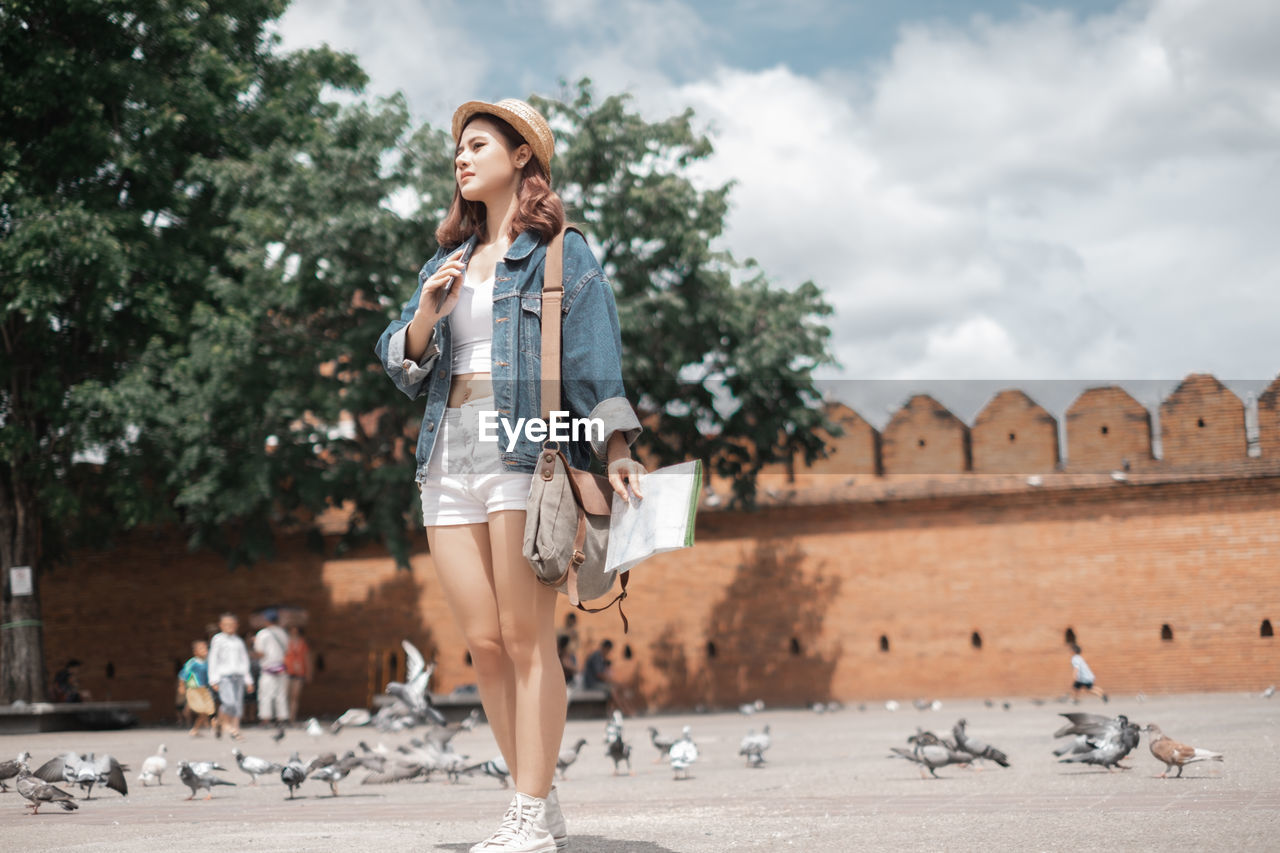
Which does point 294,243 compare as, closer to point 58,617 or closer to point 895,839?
point 58,617

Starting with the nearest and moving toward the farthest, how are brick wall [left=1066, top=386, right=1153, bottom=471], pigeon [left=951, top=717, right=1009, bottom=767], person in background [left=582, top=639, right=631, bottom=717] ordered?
pigeon [left=951, top=717, right=1009, bottom=767]
person in background [left=582, top=639, right=631, bottom=717]
brick wall [left=1066, top=386, right=1153, bottom=471]

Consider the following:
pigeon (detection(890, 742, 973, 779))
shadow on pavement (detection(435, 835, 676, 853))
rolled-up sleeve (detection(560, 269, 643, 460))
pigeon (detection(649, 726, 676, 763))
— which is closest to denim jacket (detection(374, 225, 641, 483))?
rolled-up sleeve (detection(560, 269, 643, 460))

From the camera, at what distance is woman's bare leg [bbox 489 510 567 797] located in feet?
11.8

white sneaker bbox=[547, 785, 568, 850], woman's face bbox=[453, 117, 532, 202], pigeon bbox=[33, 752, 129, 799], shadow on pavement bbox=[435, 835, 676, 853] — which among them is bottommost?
pigeon bbox=[33, 752, 129, 799]

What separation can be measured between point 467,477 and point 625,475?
0.48 m

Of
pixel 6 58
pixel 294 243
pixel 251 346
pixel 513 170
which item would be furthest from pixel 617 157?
pixel 513 170

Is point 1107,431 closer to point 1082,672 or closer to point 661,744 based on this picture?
point 1082,672

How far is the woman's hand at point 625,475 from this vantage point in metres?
3.54

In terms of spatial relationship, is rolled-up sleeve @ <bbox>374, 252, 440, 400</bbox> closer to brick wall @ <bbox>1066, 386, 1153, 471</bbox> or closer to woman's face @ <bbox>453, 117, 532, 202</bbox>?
woman's face @ <bbox>453, 117, 532, 202</bbox>

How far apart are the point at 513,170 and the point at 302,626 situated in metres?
19.8

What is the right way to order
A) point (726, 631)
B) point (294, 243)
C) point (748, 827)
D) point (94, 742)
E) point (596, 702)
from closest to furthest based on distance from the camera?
point (748, 827) < point (94, 742) < point (294, 243) < point (596, 702) < point (726, 631)

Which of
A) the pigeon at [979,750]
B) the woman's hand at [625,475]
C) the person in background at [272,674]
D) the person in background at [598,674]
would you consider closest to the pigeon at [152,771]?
the pigeon at [979,750]

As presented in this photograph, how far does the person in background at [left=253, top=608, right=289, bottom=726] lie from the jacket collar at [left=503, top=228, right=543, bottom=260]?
15.5 m

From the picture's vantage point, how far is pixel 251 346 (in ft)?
55.0
